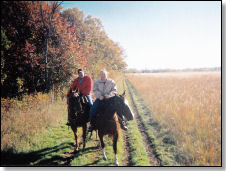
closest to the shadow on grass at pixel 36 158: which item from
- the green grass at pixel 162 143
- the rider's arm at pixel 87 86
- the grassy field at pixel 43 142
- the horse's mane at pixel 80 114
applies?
the grassy field at pixel 43 142

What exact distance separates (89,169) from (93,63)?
3967mm

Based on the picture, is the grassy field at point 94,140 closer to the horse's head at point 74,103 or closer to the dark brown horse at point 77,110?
the dark brown horse at point 77,110

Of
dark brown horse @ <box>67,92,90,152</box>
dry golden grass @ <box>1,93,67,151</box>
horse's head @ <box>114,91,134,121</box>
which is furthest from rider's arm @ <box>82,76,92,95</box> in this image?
horse's head @ <box>114,91,134,121</box>

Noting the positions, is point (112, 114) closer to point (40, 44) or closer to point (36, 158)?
point (36, 158)

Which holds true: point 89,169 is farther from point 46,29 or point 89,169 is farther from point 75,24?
point 75,24

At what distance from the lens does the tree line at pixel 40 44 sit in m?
4.81

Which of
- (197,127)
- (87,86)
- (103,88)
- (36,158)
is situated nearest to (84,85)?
(87,86)

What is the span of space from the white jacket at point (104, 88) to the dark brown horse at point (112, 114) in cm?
29

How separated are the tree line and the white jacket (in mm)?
1453

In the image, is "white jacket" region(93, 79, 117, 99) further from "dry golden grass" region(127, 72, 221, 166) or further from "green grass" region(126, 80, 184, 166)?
"dry golden grass" region(127, 72, 221, 166)

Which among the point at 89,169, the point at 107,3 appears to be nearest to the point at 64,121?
the point at 89,169

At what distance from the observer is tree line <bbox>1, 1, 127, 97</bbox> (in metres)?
4.81

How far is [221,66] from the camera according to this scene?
17.4 ft

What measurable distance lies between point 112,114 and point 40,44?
10.7 ft
